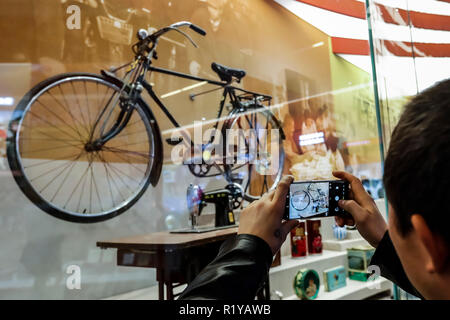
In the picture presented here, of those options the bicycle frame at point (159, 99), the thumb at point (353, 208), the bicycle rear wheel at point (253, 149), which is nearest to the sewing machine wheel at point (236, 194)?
the bicycle rear wheel at point (253, 149)

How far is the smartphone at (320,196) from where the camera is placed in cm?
71

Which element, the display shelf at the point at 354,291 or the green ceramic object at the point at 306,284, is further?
the display shelf at the point at 354,291

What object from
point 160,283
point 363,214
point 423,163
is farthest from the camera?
point 160,283

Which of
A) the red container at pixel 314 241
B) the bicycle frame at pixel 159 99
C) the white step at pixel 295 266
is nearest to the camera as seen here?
the bicycle frame at pixel 159 99

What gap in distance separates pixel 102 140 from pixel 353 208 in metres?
1.15

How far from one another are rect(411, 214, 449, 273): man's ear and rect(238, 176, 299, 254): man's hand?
0.21 metres

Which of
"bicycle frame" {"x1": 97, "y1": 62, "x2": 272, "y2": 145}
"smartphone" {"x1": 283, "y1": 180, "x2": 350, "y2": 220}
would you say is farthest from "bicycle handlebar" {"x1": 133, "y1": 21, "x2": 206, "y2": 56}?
"smartphone" {"x1": 283, "y1": 180, "x2": 350, "y2": 220}

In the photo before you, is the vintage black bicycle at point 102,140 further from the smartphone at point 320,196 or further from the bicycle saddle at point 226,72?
the smartphone at point 320,196

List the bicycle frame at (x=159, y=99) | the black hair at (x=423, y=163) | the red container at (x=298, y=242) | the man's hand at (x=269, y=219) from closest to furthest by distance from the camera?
the black hair at (x=423, y=163) < the man's hand at (x=269, y=219) < the bicycle frame at (x=159, y=99) < the red container at (x=298, y=242)

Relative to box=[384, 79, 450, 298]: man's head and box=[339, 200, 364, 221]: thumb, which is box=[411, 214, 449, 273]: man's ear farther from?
box=[339, 200, 364, 221]: thumb

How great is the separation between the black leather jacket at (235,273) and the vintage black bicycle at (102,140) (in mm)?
1020

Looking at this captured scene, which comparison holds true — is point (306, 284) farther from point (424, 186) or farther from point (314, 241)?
point (424, 186)

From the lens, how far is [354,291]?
255 cm

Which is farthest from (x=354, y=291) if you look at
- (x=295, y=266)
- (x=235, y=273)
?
(x=235, y=273)
